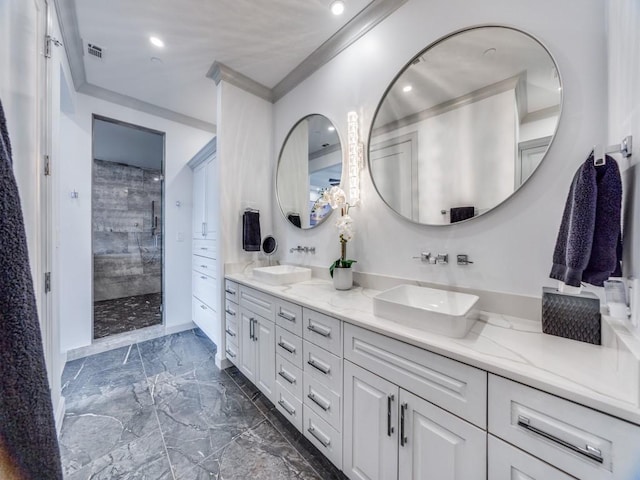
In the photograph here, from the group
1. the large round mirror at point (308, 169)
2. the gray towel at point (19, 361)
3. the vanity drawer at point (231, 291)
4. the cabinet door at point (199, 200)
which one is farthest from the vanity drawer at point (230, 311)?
the gray towel at point (19, 361)

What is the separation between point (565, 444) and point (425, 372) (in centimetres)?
36

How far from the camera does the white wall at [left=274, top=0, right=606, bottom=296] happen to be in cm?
100

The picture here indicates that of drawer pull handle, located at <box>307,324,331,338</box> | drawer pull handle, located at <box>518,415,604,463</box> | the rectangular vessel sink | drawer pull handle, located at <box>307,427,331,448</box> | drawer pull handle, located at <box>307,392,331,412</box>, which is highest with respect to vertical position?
the rectangular vessel sink

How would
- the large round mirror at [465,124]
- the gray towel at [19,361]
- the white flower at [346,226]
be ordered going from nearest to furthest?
the gray towel at [19,361]
the large round mirror at [465,124]
the white flower at [346,226]

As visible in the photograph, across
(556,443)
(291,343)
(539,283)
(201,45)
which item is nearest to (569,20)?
(539,283)

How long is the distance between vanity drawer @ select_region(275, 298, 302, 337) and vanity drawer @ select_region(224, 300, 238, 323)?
0.67 m

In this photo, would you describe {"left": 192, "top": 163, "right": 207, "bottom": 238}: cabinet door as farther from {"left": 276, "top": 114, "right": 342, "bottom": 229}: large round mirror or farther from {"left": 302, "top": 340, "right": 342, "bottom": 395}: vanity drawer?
{"left": 302, "top": 340, "right": 342, "bottom": 395}: vanity drawer

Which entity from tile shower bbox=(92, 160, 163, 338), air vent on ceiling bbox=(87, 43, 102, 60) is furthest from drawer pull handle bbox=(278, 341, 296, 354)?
tile shower bbox=(92, 160, 163, 338)

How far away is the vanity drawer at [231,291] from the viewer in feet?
6.83

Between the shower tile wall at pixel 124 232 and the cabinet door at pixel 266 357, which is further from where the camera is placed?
the shower tile wall at pixel 124 232

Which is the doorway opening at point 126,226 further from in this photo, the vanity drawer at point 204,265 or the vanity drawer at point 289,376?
the vanity drawer at point 289,376

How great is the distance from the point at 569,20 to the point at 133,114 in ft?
11.8

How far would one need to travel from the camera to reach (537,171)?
108 cm

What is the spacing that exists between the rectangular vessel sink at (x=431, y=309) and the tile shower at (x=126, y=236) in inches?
163
